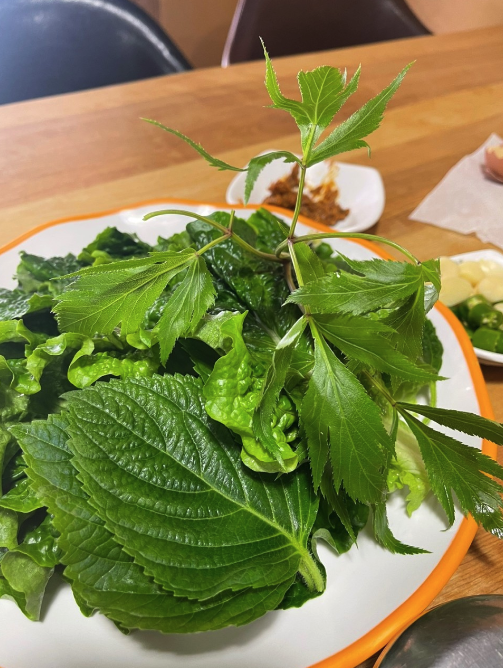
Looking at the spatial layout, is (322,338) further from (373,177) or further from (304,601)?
(373,177)

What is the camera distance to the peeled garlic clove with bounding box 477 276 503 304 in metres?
1.17

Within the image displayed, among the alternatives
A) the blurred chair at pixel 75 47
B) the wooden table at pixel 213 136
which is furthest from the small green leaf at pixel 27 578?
the blurred chair at pixel 75 47

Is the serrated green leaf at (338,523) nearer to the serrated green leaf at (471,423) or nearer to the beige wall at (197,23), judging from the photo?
the serrated green leaf at (471,423)

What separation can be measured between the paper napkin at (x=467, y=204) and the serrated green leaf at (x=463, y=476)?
96 centimetres

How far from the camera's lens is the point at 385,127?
6.11 feet

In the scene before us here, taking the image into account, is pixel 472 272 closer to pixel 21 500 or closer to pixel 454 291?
pixel 454 291

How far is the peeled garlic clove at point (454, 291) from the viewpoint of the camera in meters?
1.16

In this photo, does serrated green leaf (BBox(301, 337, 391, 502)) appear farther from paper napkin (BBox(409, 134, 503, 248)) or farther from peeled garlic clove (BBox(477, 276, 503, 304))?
paper napkin (BBox(409, 134, 503, 248))

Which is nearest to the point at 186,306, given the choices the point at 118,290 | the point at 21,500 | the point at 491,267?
the point at 118,290

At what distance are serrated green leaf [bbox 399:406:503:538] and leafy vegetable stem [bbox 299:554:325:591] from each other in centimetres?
18

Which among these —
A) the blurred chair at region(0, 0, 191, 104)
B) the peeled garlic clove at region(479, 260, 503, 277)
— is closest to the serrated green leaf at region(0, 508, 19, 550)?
the peeled garlic clove at region(479, 260, 503, 277)

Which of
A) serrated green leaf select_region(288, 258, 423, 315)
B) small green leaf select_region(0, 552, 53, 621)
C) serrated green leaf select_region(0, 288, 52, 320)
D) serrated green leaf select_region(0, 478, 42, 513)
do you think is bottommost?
small green leaf select_region(0, 552, 53, 621)

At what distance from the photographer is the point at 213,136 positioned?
5.69 ft

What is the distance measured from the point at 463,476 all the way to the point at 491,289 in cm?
65
